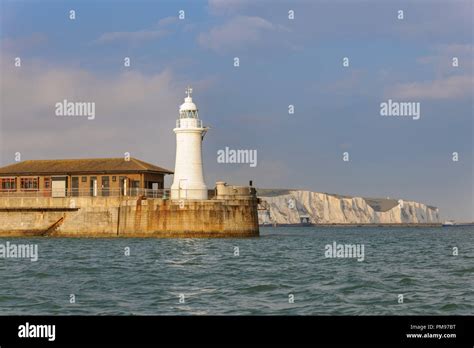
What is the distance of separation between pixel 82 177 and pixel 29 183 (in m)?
→ 6.51

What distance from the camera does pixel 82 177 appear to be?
67812 mm

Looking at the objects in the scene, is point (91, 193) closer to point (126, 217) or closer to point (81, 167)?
point (81, 167)

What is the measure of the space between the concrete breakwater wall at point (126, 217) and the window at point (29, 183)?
4828 mm

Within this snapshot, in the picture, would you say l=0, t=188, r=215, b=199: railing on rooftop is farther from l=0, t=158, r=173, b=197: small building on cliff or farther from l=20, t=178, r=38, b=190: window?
l=20, t=178, r=38, b=190: window

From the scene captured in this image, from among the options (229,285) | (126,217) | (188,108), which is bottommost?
(229,285)

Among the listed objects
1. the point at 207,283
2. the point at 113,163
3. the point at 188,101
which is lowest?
the point at 207,283

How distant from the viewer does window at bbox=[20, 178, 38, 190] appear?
69.9m

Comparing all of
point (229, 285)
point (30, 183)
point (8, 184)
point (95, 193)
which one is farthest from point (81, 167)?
point (229, 285)

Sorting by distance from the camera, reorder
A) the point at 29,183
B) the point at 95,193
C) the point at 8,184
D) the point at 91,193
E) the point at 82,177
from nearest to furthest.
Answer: the point at 95,193 → the point at 91,193 → the point at 82,177 → the point at 29,183 → the point at 8,184
